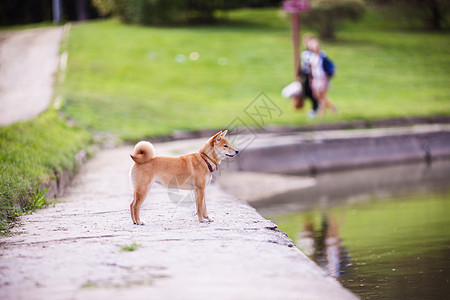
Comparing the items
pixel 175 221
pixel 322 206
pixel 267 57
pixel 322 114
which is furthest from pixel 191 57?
pixel 175 221

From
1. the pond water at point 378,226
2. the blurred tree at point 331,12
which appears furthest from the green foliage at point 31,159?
the blurred tree at point 331,12

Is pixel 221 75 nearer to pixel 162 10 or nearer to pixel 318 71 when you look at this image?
pixel 318 71

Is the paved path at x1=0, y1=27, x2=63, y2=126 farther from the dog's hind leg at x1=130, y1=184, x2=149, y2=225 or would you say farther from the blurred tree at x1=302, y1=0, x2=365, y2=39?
the blurred tree at x1=302, y1=0, x2=365, y2=39

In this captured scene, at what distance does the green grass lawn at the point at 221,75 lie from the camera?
19094mm

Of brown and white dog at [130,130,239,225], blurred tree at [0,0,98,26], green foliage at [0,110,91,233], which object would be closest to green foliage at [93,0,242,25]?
blurred tree at [0,0,98,26]

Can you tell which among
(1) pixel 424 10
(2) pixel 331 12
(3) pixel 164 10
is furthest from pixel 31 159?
(1) pixel 424 10

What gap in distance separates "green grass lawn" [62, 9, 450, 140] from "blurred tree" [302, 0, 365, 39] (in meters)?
1.13

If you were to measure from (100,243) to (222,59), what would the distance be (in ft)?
73.2

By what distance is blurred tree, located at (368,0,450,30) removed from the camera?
1415 inches

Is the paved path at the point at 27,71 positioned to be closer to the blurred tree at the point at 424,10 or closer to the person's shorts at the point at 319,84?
the person's shorts at the point at 319,84

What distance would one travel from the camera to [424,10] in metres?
37.1

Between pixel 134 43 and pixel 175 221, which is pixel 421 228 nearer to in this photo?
pixel 175 221

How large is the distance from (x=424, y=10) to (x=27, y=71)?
22831 millimetres

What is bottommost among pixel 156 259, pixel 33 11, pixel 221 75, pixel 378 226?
pixel 378 226
